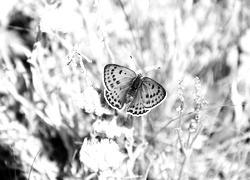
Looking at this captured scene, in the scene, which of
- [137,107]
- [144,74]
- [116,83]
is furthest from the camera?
[144,74]

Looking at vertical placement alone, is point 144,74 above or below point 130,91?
above

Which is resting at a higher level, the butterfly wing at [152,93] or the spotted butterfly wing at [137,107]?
the butterfly wing at [152,93]

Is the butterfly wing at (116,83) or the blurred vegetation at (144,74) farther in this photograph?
the blurred vegetation at (144,74)

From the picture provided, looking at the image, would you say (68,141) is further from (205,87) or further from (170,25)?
(170,25)

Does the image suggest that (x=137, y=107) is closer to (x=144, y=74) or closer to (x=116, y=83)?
(x=116, y=83)

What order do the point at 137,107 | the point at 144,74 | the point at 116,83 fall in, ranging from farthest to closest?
the point at 144,74 < the point at 116,83 < the point at 137,107

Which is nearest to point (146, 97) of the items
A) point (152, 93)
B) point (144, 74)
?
point (152, 93)

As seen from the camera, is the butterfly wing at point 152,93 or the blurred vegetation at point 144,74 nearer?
the butterfly wing at point 152,93
